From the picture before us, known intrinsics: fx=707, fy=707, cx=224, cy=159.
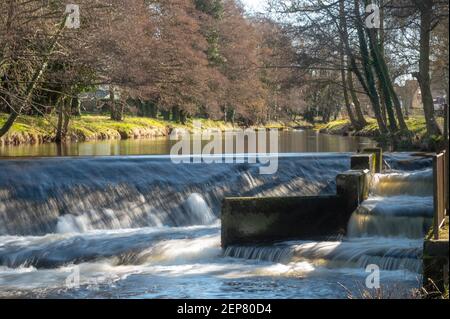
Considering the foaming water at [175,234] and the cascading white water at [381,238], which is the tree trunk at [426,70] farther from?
the cascading white water at [381,238]

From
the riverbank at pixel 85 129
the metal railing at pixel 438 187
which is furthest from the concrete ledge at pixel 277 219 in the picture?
the riverbank at pixel 85 129

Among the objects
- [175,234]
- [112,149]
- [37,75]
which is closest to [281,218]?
[175,234]

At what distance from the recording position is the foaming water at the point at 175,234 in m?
10.8

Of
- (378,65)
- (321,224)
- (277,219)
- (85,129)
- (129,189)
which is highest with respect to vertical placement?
(378,65)

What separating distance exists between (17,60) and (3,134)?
15.7 ft

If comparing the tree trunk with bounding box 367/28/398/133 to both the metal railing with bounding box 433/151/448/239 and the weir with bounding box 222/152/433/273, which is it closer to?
the weir with bounding box 222/152/433/273

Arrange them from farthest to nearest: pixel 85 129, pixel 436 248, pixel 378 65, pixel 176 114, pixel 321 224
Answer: pixel 176 114
pixel 85 129
pixel 378 65
pixel 321 224
pixel 436 248

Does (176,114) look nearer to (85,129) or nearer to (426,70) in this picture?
(85,129)

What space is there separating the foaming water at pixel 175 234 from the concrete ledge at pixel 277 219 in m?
0.36

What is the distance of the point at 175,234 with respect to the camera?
48.6 ft

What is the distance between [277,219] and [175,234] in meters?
2.31

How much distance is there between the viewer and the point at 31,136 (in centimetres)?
3372
